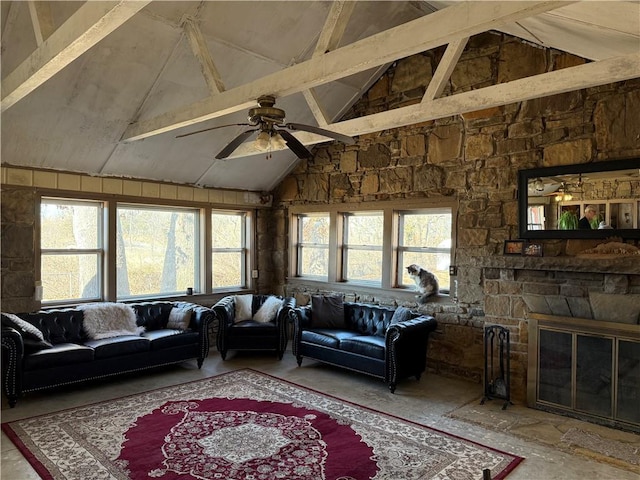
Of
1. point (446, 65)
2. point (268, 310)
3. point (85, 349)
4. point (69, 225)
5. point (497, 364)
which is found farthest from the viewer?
point (268, 310)

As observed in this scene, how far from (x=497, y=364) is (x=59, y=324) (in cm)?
484

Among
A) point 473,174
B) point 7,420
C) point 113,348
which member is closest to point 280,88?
point 473,174

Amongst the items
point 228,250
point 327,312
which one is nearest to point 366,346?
point 327,312

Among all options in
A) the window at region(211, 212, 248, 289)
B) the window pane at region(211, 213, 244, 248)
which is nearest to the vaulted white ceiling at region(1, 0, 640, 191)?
the window pane at region(211, 213, 244, 248)

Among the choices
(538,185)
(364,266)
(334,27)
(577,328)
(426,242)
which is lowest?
(577,328)

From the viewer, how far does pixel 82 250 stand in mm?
5805

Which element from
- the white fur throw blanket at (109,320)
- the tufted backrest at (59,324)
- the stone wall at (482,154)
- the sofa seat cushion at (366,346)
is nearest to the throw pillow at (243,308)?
the white fur throw blanket at (109,320)

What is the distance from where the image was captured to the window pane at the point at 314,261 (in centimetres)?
724

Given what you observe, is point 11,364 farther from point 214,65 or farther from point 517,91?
point 517,91

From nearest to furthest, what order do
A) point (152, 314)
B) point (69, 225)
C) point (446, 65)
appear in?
point (446, 65)
point (69, 225)
point (152, 314)

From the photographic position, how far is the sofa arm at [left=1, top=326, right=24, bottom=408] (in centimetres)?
428

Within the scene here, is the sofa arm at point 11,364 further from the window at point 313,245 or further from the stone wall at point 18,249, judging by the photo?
the window at point 313,245

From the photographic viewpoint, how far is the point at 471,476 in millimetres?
3197

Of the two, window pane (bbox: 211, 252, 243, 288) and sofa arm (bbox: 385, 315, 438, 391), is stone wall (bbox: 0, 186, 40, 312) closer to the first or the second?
window pane (bbox: 211, 252, 243, 288)
